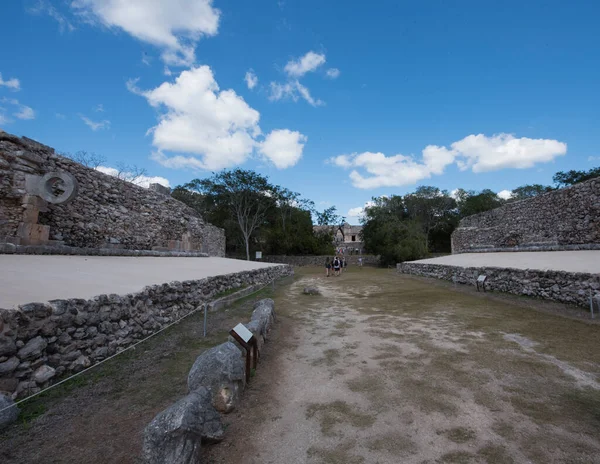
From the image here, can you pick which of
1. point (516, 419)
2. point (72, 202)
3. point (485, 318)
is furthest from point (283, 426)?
point (72, 202)

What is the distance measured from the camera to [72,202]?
8102mm

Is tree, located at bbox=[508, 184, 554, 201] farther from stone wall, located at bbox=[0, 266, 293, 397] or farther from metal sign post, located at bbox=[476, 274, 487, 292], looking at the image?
stone wall, located at bbox=[0, 266, 293, 397]

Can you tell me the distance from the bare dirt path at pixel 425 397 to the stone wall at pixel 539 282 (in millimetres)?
1455

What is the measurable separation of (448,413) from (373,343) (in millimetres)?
2241

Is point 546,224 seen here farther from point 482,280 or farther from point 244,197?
point 244,197

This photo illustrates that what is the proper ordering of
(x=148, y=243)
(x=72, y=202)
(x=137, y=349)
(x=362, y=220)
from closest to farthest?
1. (x=137, y=349)
2. (x=72, y=202)
3. (x=148, y=243)
4. (x=362, y=220)

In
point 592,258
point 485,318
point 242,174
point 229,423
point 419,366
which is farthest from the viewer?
point 242,174

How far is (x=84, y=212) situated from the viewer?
847 centimetres

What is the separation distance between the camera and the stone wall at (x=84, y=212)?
6.44 m

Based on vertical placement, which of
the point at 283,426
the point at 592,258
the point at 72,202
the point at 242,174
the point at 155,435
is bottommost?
the point at 283,426

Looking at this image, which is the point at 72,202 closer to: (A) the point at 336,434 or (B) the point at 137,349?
(B) the point at 137,349

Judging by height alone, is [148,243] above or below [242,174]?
below

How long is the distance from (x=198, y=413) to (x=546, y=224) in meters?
16.4

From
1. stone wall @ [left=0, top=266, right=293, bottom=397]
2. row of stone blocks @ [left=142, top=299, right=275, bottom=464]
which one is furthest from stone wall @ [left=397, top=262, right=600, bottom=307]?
stone wall @ [left=0, top=266, right=293, bottom=397]
